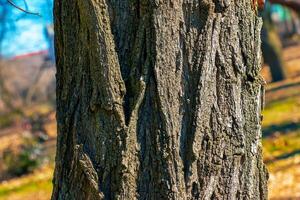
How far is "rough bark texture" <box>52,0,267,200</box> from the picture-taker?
2.94m

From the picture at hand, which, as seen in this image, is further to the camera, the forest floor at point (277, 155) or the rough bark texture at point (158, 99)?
the forest floor at point (277, 155)

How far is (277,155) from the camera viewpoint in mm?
9844

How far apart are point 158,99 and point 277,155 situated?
284 inches

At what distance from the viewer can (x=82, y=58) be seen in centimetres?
300

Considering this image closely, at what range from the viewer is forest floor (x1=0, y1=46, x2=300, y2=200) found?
26.7 ft

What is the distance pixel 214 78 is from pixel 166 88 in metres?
0.24

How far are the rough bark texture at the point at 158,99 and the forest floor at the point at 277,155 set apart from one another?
4.52 metres

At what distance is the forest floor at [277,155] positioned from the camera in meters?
8.14

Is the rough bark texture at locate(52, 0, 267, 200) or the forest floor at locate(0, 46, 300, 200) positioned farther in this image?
the forest floor at locate(0, 46, 300, 200)

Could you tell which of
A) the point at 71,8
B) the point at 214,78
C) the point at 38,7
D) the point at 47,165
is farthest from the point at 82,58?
the point at 47,165

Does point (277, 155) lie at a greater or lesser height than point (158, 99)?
greater

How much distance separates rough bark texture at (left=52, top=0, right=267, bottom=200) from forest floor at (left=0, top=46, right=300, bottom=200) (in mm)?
4517

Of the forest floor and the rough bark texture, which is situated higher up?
the forest floor

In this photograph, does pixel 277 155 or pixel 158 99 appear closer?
pixel 158 99
